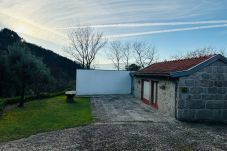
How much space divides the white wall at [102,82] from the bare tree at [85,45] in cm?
1498

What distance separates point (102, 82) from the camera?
2688cm

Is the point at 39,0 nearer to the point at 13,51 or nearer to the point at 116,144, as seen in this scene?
the point at 13,51

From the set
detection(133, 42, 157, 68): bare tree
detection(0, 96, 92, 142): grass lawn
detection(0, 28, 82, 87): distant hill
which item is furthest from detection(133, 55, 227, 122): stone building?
detection(133, 42, 157, 68): bare tree

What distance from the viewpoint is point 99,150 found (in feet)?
28.9

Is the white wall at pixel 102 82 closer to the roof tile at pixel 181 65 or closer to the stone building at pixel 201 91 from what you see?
the roof tile at pixel 181 65

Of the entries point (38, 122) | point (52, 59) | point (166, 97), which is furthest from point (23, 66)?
point (52, 59)

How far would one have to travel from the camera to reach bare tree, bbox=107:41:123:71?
43.3m

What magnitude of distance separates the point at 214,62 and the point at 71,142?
28.3 feet

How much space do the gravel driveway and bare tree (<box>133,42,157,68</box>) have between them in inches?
1132

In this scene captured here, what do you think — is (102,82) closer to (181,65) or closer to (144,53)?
(181,65)

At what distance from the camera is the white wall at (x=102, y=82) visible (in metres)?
26.2

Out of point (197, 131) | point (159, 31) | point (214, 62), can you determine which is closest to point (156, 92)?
point (214, 62)

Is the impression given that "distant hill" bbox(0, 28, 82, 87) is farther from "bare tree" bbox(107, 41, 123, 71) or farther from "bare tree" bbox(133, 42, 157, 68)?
"bare tree" bbox(133, 42, 157, 68)

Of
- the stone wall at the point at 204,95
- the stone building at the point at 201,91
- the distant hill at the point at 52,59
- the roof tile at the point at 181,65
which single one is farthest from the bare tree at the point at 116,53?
the stone wall at the point at 204,95
